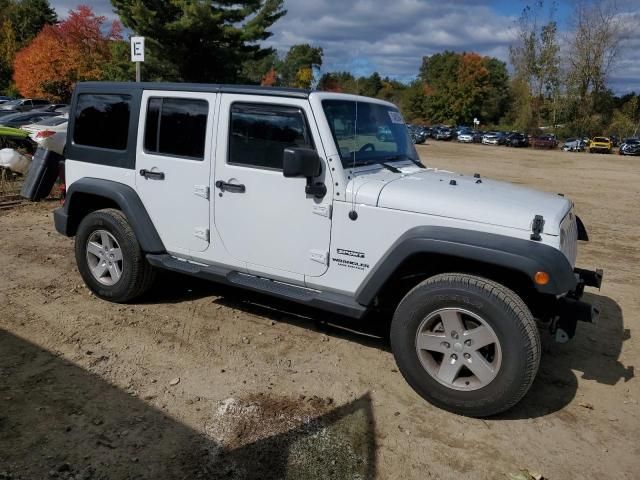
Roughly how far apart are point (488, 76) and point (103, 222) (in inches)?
3362

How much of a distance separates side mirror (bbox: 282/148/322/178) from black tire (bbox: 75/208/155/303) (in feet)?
6.08

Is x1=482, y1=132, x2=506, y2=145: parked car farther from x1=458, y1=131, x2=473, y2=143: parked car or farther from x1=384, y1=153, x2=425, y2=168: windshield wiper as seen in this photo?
x1=384, y1=153, x2=425, y2=168: windshield wiper

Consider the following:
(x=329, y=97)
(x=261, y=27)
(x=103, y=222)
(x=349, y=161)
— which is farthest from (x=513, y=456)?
(x=261, y=27)

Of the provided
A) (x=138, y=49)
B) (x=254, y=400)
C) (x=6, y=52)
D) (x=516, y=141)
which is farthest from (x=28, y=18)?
(x=254, y=400)

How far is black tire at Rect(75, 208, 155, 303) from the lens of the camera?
4891mm

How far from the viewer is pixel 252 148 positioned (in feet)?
13.8

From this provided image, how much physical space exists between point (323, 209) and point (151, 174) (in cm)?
166

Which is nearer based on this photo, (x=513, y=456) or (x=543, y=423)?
(x=513, y=456)

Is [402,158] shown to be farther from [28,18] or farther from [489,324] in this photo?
[28,18]

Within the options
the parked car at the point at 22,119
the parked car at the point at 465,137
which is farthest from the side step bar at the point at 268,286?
the parked car at the point at 465,137

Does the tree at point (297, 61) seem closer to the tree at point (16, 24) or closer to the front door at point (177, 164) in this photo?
the tree at point (16, 24)

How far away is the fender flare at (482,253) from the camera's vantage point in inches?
127

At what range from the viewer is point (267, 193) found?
414 cm

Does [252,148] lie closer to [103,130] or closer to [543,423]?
[103,130]
